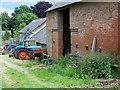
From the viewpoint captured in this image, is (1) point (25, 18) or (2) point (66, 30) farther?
(1) point (25, 18)

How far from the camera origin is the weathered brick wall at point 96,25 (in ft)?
42.3

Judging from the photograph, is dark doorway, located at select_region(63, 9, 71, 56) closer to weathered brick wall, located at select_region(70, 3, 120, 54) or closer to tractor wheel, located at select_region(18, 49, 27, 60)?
weathered brick wall, located at select_region(70, 3, 120, 54)

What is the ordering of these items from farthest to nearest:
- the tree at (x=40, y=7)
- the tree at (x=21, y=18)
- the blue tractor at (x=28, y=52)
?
1. the tree at (x=21, y=18)
2. the tree at (x=40, y=7)
3. the blue tractor at (x=28, y=52)

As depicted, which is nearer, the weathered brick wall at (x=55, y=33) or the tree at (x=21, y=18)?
the weathered brick wall at (x=55, y=33)

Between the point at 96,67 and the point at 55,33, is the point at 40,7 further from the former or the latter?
the point at 96,67

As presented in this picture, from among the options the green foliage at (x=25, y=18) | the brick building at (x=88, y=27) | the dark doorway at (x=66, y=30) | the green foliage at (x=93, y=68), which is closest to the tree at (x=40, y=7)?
the green foliage at (x=25, y=18)

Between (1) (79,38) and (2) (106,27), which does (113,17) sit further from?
(1) (79,38)

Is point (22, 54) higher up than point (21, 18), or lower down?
lower down

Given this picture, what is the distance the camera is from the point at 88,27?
1524 cm

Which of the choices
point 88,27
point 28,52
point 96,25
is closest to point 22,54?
point 28,52

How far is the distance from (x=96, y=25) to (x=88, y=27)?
96 centimetres

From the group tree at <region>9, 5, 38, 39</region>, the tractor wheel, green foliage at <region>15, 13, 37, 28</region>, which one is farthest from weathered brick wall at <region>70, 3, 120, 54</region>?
green foliage at <region>15, 13, 37, 28</region>

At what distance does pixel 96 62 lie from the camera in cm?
1230

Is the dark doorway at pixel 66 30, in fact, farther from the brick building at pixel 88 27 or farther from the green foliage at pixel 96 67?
the green foliage at pixel 96 67
